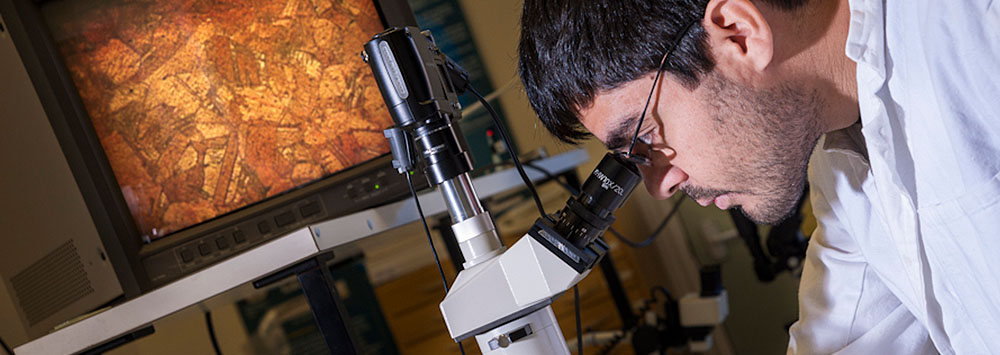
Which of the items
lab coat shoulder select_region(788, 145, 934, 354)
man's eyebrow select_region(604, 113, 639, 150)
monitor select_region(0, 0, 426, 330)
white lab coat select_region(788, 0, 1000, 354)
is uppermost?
monitor select_region(0, 0, 426, 330)

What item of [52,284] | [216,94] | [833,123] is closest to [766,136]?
[833,123]

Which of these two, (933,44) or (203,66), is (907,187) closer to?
(933,44)

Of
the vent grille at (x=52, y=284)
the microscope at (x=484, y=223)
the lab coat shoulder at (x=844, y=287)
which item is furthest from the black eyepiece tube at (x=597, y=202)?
the vent grille at (x=52, y=284)

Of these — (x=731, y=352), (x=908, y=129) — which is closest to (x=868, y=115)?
→ (x=908, y=129)

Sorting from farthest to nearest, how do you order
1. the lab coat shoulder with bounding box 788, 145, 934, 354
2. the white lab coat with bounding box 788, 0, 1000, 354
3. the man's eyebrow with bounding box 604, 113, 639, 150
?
the lab coat shoulder with bounding box 788, 145, 934, 354
the man's eyebrow with bounding box 604, 113, 639, 150
the white lab coat with bounding box 788, 0, 1000, 354

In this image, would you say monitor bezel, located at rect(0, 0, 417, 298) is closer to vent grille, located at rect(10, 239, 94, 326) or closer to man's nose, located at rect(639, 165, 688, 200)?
vent grille, located at rect(10, 239, 94, 326)

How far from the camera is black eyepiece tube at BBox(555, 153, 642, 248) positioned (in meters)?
0.72

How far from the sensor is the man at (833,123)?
63 centimetres

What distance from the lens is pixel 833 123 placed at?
33.7 inches

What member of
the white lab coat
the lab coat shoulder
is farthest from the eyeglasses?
the lab coat shoulder

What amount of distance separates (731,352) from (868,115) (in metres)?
1.66

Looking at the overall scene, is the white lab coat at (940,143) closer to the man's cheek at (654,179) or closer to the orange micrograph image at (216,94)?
the man's cheek at (654,179)

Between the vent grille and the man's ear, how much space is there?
38.2 inches

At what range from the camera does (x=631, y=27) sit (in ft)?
2.61
